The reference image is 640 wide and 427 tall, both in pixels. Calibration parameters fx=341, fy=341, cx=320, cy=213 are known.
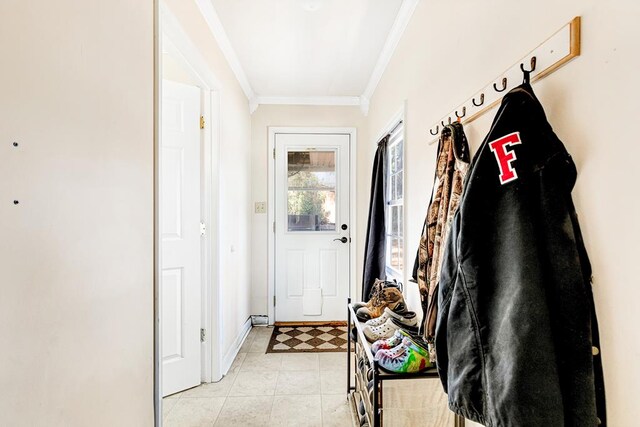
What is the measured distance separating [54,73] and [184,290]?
163 centimetres

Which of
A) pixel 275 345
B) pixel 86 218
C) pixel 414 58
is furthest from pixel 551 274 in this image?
pixel 275 345

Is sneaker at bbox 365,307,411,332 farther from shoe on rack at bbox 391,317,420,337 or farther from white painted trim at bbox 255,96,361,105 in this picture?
white painted trim at bbox 255,96,361,105

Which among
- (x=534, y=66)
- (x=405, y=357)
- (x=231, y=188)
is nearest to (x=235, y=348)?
(x=231, y=188)

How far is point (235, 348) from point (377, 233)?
5.02ft

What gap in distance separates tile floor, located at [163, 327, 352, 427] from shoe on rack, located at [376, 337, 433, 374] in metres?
0.86

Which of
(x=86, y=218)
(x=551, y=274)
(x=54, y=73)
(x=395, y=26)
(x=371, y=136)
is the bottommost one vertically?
(x=551, y=274)

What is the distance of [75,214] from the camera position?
3.10 ft

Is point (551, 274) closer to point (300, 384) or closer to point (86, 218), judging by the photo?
point (86, 218)

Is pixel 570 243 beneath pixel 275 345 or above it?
above

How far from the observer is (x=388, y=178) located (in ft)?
9.39

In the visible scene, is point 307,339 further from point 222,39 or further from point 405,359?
point 222,39

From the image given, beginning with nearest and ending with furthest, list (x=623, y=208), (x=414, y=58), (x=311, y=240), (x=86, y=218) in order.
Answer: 1. (x=623, y=208)
2. (x=86, y=218)
3. (x=414, y=58)
4. (x=311, y=240)

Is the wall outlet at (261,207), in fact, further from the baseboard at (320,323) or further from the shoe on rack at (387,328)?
the shoe on rack at (387,328)

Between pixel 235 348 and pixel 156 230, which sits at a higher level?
pixel 156 230
